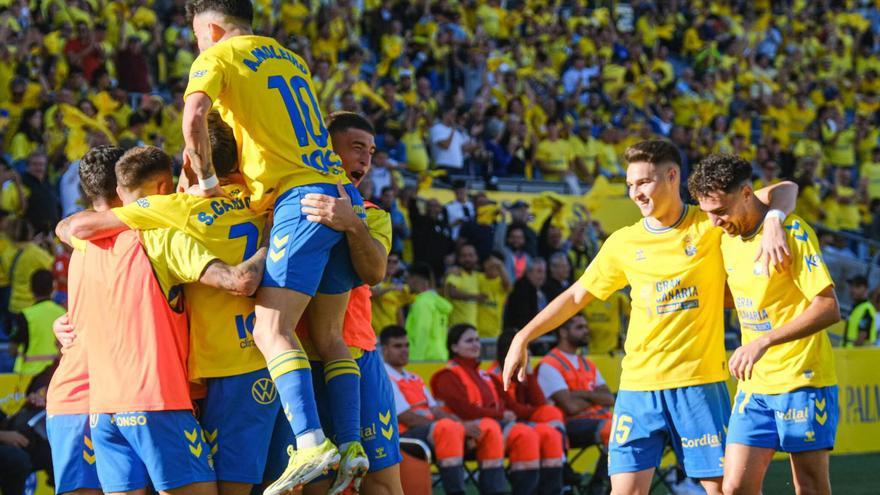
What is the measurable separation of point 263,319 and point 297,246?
35cm

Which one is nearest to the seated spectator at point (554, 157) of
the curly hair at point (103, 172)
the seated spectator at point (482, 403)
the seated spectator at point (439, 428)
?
the seated spectator at point (482, 403)

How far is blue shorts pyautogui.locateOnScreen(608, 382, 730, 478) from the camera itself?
274 inches

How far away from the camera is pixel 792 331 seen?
21.5 ft

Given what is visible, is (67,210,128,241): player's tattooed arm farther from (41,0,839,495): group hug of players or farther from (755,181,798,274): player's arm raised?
(755,181,798,274): player's arm raised

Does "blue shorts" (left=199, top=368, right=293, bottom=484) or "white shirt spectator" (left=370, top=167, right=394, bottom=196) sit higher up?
"white shirt spectator" (left=370, top=167, right=394, bottom=196)

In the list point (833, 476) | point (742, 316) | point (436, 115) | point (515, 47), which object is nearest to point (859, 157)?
point (515, 47)

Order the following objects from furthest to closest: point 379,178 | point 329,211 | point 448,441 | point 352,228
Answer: point 379,178, point 448,441, point 352,228, point 329,211

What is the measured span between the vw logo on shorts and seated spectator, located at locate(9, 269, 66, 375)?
5.20m

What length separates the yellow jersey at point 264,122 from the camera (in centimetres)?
588

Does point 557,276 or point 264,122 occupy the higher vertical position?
point 264,122

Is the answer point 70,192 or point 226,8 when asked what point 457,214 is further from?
point 226,8

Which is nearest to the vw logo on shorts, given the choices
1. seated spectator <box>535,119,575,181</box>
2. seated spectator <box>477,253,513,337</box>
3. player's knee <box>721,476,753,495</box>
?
player's knee <box>721,476,753,495</box>

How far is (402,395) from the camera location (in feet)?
35.5

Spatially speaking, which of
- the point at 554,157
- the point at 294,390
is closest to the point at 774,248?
the point at 294,390
